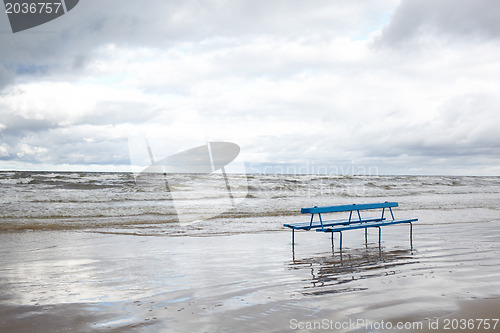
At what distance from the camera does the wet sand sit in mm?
3748

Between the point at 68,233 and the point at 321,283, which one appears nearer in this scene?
the point at 321,283

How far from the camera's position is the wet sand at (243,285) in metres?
3.75

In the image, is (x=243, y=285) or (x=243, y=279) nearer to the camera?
(x=243, y=285)

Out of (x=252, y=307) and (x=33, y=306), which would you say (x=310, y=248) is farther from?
(x=33, y=306)

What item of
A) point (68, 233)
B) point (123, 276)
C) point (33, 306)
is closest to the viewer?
point (33, 306)

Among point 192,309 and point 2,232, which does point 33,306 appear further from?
point 2,232

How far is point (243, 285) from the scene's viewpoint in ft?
16.5

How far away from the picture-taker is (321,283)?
506 cm

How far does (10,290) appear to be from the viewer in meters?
5.03

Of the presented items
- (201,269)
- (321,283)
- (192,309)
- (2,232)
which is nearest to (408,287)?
(321,283)

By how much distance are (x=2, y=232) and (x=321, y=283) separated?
10027mm

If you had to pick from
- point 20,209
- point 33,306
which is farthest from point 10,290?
point 20,209

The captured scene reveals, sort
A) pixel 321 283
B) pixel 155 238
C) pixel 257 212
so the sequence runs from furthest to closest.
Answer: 1. pixel 257 212
2. pixel 155 238
3. pixel 321 283

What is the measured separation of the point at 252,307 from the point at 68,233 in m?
8.51
